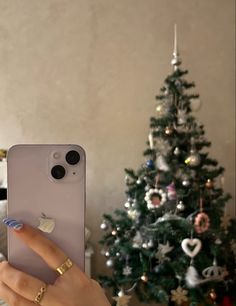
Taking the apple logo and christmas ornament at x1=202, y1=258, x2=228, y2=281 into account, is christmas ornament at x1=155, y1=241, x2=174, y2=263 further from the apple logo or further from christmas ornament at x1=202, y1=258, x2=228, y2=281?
the apple logo

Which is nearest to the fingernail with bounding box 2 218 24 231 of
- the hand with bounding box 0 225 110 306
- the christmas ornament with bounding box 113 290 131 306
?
the hand with bounding box 0 225 110 306

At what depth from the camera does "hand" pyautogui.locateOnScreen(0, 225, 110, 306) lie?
40 centimetres

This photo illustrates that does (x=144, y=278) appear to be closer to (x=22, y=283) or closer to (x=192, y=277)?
(x=192, y=277)

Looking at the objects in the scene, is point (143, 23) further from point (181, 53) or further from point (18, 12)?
point (18, 12)

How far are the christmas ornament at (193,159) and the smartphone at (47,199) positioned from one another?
3.07ft

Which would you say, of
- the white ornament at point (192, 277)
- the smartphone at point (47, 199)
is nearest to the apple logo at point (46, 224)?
the smartphone at point (47, 199)

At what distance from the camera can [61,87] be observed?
192 cm

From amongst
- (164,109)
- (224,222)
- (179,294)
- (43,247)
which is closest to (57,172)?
(43,247)

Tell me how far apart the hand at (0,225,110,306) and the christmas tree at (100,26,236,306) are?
1006 mm

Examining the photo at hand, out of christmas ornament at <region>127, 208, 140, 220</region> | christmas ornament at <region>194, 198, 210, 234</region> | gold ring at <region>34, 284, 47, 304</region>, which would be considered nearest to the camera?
gold ring at <region>34, 284, 47, 304</region>

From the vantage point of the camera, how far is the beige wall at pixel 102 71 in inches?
74.9

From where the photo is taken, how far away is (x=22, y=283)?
0.40m

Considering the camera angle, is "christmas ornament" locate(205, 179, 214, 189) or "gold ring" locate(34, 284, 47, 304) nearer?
"gold ring" locate(34, 284, 47, 304)

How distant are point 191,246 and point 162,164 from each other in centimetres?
35
